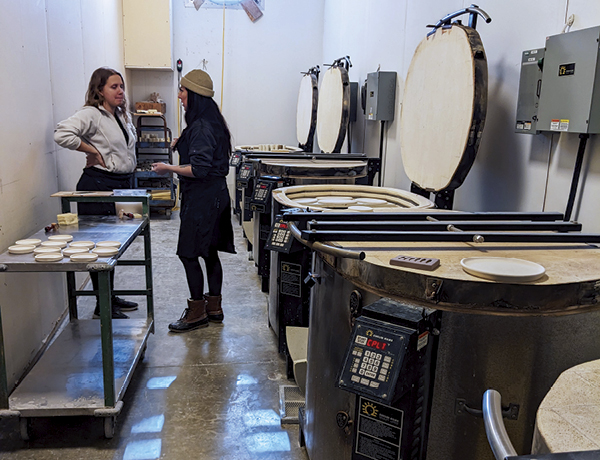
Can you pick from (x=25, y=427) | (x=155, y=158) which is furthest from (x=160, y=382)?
(x=155, y=158)

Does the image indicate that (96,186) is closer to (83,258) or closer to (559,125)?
(83,258)

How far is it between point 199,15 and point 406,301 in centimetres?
674

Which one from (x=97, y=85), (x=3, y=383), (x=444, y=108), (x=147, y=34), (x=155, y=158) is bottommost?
(x=3, y=383)

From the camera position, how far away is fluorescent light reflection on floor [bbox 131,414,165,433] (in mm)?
2211

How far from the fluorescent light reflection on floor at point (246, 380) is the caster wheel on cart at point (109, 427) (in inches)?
27.0

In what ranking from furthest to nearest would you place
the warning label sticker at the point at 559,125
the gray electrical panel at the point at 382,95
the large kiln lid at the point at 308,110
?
the large kiln lid at the point at 308,110
the gray electrical panel at the point at 382,95
the warning label sticker at the point at 559,125

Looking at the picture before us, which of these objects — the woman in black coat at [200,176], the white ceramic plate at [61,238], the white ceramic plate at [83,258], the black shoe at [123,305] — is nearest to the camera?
the white ceramic plate at [83,258]

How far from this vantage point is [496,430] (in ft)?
2.10

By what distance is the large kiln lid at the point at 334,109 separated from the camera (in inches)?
164

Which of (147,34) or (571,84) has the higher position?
(147,34)

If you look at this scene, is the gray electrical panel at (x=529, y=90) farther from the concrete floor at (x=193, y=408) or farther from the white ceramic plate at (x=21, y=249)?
the white ceramic plate at (x=21, y=249)

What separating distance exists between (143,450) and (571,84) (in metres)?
2.08

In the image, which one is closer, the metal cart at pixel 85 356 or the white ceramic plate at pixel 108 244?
the metal cart at pixel 85 356

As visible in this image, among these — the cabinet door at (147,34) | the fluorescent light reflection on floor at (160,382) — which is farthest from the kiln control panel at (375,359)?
the cabinet door at (147,34)
